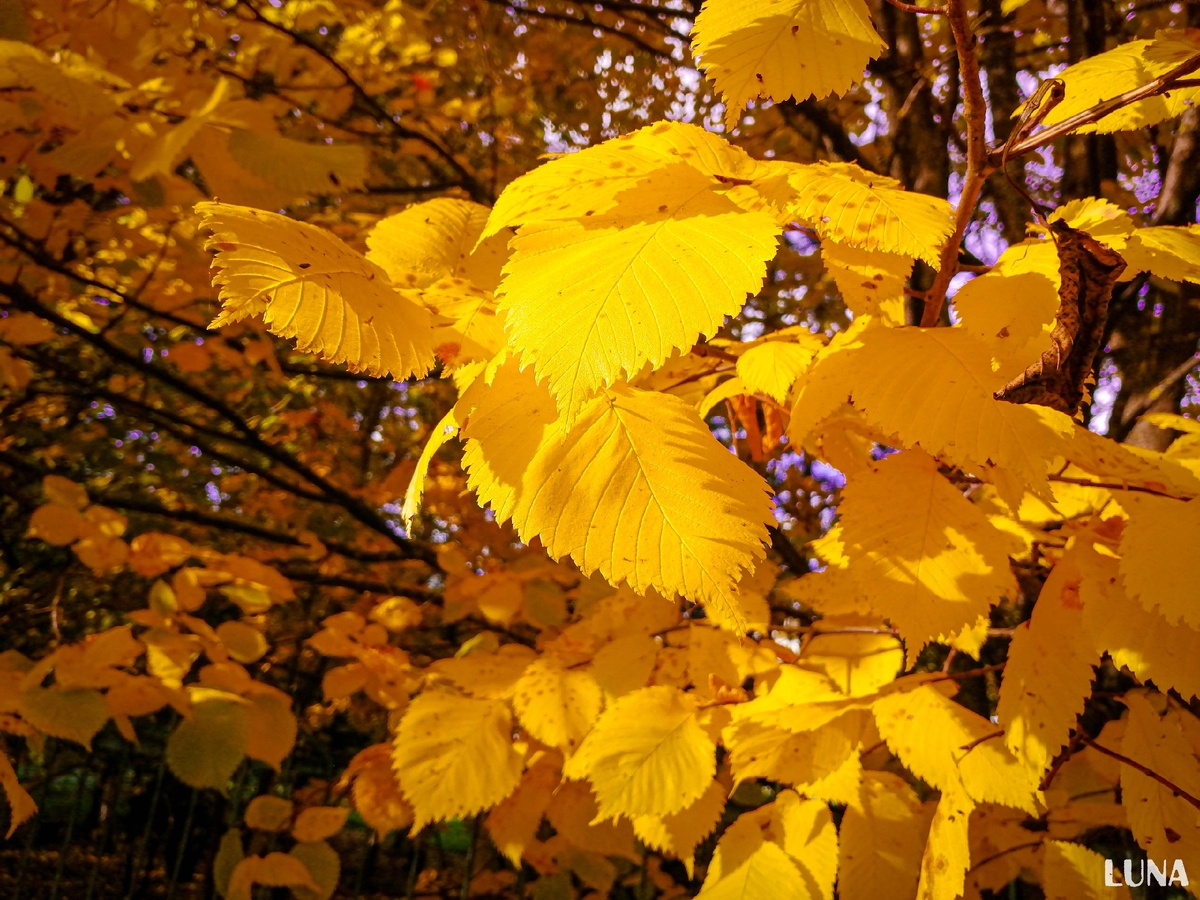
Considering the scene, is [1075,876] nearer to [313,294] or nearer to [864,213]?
[864,213]

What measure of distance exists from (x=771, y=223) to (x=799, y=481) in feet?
9.55

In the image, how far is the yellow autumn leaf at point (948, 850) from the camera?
80 centimetres

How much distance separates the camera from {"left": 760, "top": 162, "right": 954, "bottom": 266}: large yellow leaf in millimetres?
595

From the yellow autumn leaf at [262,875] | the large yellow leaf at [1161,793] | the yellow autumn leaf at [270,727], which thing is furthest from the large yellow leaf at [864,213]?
the yellow autumn leaf at [262,875]

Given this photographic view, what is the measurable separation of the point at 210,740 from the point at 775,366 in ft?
4.28

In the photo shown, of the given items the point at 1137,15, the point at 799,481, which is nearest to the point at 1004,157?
the point at 799,481

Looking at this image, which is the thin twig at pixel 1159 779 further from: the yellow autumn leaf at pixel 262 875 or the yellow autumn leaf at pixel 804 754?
the yellow autumn leaf at pixel 262 875

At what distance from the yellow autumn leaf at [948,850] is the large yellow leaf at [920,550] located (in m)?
0.27

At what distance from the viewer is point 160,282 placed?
262 centimetres

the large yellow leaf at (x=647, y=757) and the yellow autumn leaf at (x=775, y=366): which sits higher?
the yellow autumn leaf at (x=775, y=366)

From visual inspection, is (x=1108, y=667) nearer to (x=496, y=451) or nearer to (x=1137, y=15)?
(x=496, y=451)

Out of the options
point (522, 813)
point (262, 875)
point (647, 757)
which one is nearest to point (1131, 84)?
point (647, 757)

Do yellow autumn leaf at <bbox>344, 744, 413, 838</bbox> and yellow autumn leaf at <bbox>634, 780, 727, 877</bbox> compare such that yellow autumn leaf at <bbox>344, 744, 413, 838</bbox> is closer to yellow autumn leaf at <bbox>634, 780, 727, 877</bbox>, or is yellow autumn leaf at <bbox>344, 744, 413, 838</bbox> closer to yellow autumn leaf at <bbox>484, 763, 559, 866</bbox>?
yellow autumn leaf at <bbox>484, 763, 559, 866</bbox>

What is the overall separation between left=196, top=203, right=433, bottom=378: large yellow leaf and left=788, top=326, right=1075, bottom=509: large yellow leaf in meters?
0.37
